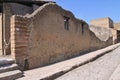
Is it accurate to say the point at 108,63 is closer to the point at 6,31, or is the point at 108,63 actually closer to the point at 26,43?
the point at 26,43

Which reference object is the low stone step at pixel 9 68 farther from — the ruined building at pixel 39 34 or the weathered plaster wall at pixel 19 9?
the weathered plaster wall at pixel 19 9

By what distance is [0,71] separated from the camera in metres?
6.34

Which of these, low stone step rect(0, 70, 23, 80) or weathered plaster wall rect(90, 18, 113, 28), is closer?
low stone step rect(0, 70, 23, 80)

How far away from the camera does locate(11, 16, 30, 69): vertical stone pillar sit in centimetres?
760

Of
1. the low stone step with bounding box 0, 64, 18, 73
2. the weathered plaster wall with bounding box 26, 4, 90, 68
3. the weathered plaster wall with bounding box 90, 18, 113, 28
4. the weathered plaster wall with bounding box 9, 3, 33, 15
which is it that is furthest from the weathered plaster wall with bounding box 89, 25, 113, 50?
the low stone step with bounding box 0, 64, 18, 73

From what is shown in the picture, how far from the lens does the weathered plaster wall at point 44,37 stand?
7.79 metres

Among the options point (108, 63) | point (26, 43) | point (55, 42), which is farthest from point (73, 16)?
point (26, 43)

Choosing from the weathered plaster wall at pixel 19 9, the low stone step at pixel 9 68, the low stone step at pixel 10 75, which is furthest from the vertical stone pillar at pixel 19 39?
the weathered plaster wall at pixel 19 9

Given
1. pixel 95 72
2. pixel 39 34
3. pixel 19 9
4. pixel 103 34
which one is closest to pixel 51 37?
pixel 39 34

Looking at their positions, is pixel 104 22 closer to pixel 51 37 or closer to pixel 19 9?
pixel 19 9

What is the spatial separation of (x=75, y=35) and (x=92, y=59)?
10.9 feet

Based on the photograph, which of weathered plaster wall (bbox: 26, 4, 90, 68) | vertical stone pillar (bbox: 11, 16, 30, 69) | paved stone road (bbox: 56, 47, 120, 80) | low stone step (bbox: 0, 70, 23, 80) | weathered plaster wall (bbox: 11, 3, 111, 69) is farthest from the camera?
weathered plaster wall (bbox: 26, 4, 90, 68)

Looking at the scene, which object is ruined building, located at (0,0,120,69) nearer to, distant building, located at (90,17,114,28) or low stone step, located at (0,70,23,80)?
low stone step, located at (0,70,23,80)

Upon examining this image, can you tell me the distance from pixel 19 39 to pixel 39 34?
4.43 feet
